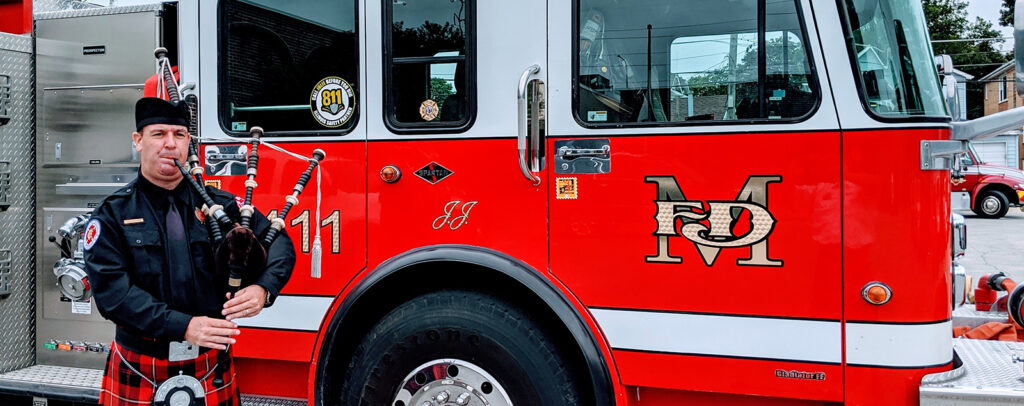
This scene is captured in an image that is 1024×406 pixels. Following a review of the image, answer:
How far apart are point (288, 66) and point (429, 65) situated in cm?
73

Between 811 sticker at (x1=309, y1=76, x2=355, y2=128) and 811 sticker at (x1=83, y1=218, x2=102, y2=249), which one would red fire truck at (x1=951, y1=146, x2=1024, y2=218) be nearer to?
811 sticker at (x1=309, y1=76, x2=355, y2=128)

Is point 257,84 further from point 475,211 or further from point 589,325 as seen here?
point 589,325

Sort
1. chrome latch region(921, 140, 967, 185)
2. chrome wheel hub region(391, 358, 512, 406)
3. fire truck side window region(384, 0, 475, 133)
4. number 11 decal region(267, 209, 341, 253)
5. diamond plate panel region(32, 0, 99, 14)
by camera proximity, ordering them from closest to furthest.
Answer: chrome latch region(921, 140, 967, 185), chrome wheel hub region(391, 358, 512, 406), fire truck side window region(384, 0, 475, 133), number 11 decal region(267, 209, 341, 253), diamond plate panel region(32, 0, 99, 14)

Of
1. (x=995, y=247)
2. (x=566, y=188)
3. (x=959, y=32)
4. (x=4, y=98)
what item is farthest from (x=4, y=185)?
(x=959, y=32)

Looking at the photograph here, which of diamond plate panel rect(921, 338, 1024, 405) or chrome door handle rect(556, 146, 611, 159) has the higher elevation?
chrome door handle rect(556, 146, 611, 159)

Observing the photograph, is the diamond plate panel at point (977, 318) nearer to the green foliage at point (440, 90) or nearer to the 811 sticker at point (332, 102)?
the green foliage at point (440, 90)

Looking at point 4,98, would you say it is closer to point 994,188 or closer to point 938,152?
point 938,152

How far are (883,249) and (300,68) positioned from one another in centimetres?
268

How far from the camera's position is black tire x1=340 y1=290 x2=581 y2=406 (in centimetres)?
324

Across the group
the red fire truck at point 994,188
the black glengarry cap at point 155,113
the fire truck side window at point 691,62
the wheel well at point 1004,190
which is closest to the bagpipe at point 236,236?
the black glengarry cap at point 155,113

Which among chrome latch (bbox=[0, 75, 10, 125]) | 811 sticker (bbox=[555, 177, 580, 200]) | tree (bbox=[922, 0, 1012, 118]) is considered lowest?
811 sticker (bbox=[555, 177, 580, 200])

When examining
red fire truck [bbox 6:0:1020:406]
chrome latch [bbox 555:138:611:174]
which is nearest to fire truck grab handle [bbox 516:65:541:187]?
red fire truck [bbox 6:0:1020:406]

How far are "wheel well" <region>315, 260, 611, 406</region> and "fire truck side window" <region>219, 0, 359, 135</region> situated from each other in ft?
2.57

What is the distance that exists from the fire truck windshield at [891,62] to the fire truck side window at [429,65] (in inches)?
62.7
